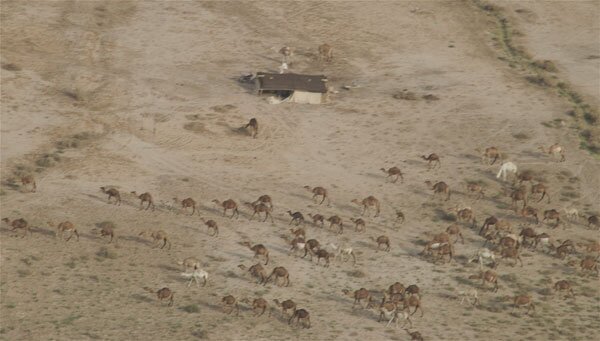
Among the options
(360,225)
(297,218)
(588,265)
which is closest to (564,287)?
(588,265)

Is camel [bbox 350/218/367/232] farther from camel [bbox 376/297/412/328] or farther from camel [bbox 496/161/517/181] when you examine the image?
camel [bbox 496/161/517/181]

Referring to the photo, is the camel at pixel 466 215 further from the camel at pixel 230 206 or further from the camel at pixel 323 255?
the camel at pixel 230 206

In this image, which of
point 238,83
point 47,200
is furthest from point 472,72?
point 47,200

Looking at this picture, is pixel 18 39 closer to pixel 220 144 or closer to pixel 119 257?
pixel 220 144

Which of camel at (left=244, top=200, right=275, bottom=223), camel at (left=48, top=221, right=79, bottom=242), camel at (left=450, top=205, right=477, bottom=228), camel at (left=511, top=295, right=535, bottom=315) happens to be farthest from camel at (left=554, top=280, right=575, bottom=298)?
camel at (left=48, top=221, right=79, bottom=242)

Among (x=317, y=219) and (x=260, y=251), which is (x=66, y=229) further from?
(x=317, y=219)

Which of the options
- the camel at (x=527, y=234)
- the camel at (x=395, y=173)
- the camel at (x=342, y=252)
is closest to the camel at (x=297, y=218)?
the camel at (x=342, y=252)
